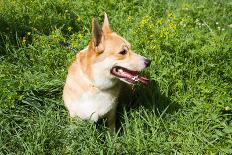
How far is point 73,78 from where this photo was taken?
4.12 metres

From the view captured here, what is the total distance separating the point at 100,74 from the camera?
12.9ft

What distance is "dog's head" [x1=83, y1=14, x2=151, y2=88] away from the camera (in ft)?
12.8

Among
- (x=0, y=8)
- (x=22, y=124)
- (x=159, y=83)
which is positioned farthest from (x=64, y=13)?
(x=22, y=124)

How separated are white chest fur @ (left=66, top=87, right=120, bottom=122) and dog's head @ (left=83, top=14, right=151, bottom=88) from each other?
0.42 ft

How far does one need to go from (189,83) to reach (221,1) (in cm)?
353

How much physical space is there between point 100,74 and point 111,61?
161mm

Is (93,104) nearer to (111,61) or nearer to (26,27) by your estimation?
(111,61)

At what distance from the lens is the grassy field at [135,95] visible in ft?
13.2

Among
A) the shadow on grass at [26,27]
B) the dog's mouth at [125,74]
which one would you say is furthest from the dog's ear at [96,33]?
the shadow on grass at [26,27]

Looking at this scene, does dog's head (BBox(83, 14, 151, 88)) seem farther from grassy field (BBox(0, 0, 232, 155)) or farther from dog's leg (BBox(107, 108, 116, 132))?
grassy field (BBox(0, 0, 232, 155))

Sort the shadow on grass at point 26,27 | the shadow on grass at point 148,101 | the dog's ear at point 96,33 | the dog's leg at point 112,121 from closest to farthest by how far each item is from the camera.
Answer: the dog's ear at point 96,33
the dog's leg at point 112,121
the shadow on grass at point 148,101
the shadow on grass at point 26,27

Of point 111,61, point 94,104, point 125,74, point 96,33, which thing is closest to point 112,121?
point 94,104

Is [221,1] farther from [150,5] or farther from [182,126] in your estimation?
[182,126]

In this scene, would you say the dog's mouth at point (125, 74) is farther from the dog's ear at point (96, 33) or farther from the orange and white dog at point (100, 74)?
the dog's ear at point (96, 33)
